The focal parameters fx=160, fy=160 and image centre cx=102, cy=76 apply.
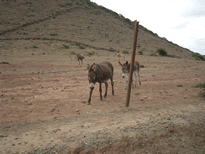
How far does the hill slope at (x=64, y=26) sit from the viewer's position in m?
41.9

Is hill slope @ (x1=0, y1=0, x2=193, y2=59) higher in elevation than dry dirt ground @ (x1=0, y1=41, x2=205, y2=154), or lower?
higher

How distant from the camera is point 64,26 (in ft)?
162

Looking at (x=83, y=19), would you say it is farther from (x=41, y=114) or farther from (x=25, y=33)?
(x=41, y=114)

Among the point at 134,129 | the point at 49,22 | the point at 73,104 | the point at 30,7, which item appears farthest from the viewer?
the point at 30,7

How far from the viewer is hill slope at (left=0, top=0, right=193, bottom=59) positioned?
4188 centimetres

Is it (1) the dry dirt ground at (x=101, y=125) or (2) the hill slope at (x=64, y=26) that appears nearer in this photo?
(1) the dry dirt ground at (x=101, y=125)

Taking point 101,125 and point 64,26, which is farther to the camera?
point 64,26

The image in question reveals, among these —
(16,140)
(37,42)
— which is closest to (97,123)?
(16,140)

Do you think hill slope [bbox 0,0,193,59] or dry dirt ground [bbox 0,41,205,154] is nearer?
dry dirt ground [bbox 0,41,205,154]

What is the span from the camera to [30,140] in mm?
4996

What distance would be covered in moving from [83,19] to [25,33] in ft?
75.1

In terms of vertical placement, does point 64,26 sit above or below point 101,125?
above

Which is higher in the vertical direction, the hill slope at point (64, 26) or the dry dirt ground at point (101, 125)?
the hill slope at point (64, 26)

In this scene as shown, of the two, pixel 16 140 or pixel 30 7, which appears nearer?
pixel 16 140
